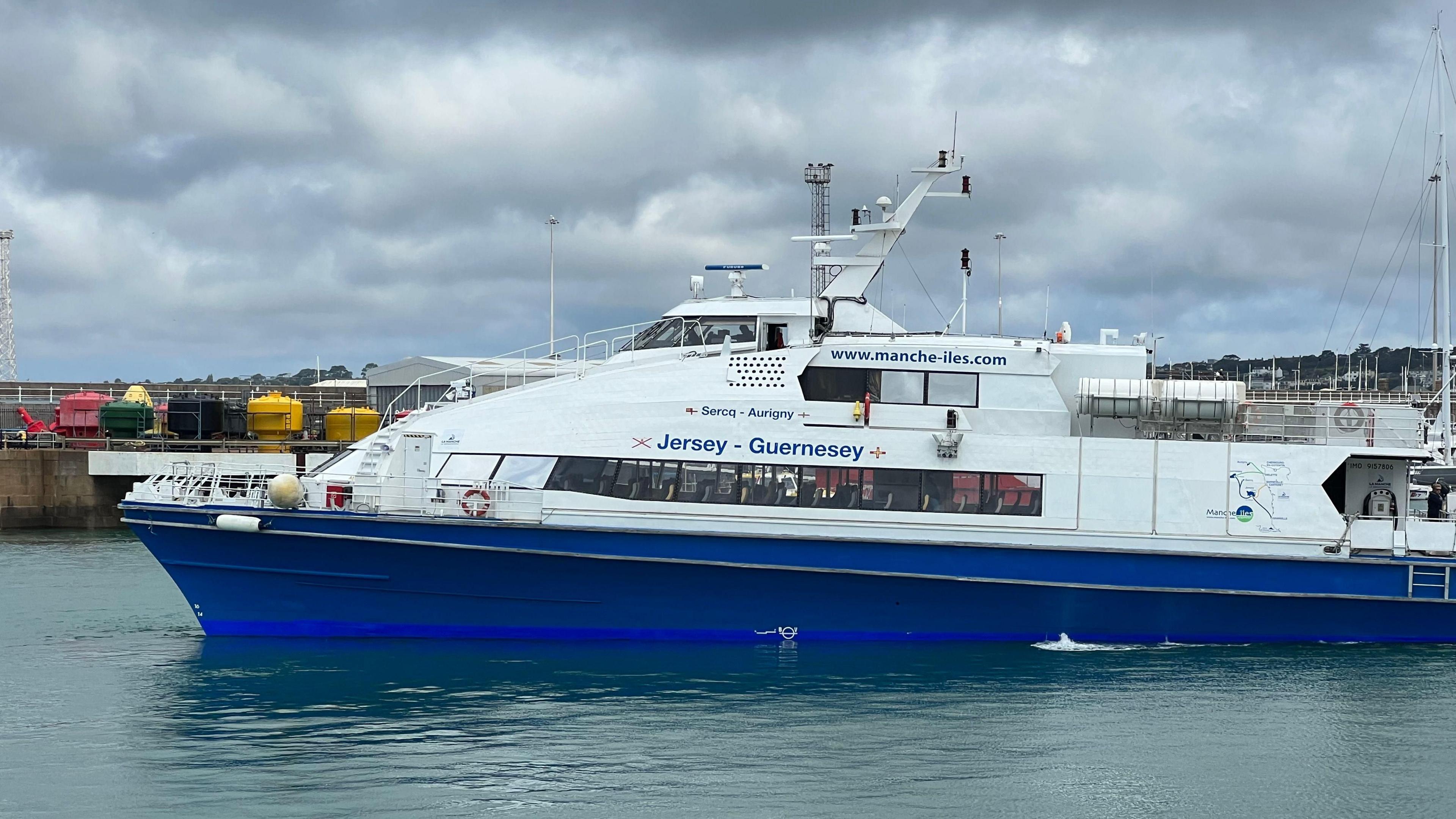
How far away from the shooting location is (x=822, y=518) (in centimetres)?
1534

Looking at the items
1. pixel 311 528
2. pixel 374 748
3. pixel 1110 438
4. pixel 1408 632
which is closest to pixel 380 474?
pixel 311 528

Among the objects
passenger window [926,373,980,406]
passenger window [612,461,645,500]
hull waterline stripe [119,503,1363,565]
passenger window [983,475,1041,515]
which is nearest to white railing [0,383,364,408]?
hull waterline stripe [119,503,1363,565]

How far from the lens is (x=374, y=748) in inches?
452

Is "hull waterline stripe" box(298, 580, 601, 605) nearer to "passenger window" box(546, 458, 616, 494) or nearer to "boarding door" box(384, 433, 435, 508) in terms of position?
"boarding door" box(384, 433, 435, 508)

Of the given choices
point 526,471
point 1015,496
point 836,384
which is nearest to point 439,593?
point 526,471

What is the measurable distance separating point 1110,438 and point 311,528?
31.2 feet

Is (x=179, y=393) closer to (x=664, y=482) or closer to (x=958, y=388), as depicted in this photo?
(x=664, y=482)

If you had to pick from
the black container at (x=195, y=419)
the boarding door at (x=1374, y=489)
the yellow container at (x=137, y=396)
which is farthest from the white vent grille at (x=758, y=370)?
the yellow container at (x=137, y=396)

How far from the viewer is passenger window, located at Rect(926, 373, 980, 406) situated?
1598cm

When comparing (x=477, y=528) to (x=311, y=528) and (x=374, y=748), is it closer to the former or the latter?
(x=311, y=528)

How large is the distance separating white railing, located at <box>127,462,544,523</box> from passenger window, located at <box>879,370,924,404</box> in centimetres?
433

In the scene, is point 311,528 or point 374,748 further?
point 311,528

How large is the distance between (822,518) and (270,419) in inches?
921

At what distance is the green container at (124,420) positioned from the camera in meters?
33.9
